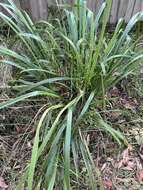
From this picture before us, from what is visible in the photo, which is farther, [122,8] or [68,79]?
[122,8]

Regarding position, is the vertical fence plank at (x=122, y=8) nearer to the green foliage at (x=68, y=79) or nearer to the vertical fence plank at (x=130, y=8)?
the vertical fence plank at (x=130, y=8)

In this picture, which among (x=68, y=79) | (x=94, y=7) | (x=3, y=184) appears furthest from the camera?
(x=94, y=7)

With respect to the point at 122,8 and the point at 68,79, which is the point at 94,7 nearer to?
the point at 122,8

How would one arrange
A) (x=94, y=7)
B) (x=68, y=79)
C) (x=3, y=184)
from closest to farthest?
(x=3, y=184)
(x=68, y=79)
(x=94, y=7)

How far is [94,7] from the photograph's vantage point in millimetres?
2869

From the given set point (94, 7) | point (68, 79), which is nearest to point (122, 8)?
point (94, 7)

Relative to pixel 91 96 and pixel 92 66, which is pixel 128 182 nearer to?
pixel 91 96

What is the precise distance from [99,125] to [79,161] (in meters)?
0.24

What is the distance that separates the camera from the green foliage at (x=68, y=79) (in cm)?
193

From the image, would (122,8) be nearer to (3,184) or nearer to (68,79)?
(68,79)

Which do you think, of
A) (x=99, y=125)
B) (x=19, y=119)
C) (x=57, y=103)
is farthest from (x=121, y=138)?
(x=19, y=119)

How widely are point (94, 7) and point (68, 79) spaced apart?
0.95 metres

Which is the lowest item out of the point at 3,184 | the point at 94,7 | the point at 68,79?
the point at 3,184

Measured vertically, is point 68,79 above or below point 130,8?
below
